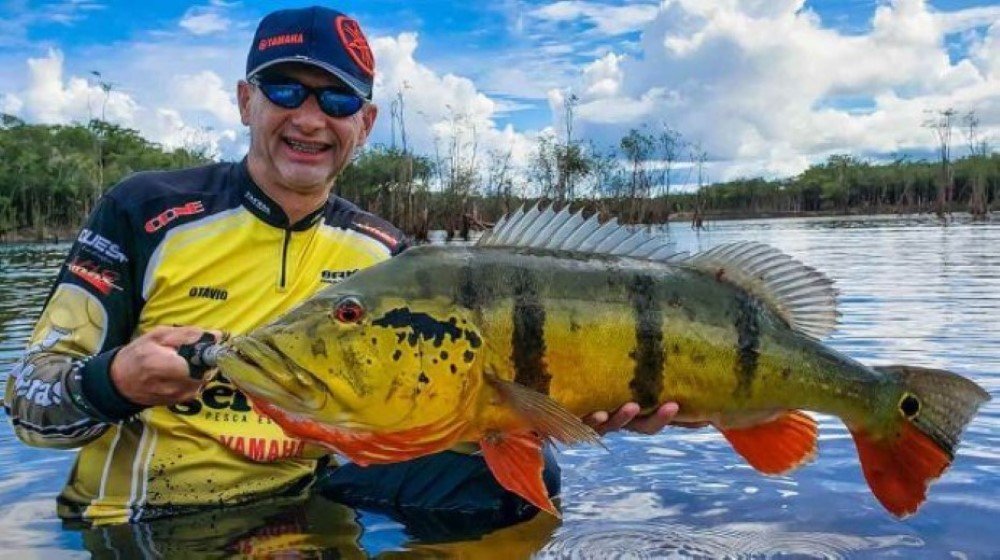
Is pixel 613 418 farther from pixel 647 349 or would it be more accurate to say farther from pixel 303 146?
pixel 303 146

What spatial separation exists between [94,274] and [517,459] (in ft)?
6.36

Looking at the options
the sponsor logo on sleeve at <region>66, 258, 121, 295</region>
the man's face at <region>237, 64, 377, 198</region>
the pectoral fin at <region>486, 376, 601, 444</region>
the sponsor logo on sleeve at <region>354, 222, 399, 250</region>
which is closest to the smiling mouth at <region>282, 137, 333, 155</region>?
the man's face at <region>237, 64, 377, 198</region>

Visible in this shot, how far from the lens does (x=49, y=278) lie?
23.6 meters

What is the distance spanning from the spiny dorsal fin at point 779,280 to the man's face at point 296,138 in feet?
5.56

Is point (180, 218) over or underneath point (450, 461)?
over

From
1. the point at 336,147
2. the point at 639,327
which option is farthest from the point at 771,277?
the point at 336,147

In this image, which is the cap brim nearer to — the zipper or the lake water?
the zipper

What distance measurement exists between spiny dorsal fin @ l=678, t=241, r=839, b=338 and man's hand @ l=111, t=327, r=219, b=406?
1.64m

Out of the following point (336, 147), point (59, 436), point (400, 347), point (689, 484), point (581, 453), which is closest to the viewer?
point (400, 347)

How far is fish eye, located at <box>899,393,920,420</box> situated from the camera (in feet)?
10.6

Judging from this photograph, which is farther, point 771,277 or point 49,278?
point 49,278

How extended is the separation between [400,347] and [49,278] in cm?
2343

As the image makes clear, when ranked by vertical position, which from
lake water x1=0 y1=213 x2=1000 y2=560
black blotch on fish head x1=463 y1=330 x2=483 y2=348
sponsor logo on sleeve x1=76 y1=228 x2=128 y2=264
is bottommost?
lake water x1=0 y1=213 x2=1000 y2=560

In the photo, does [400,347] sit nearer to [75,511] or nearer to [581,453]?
[75,511]
